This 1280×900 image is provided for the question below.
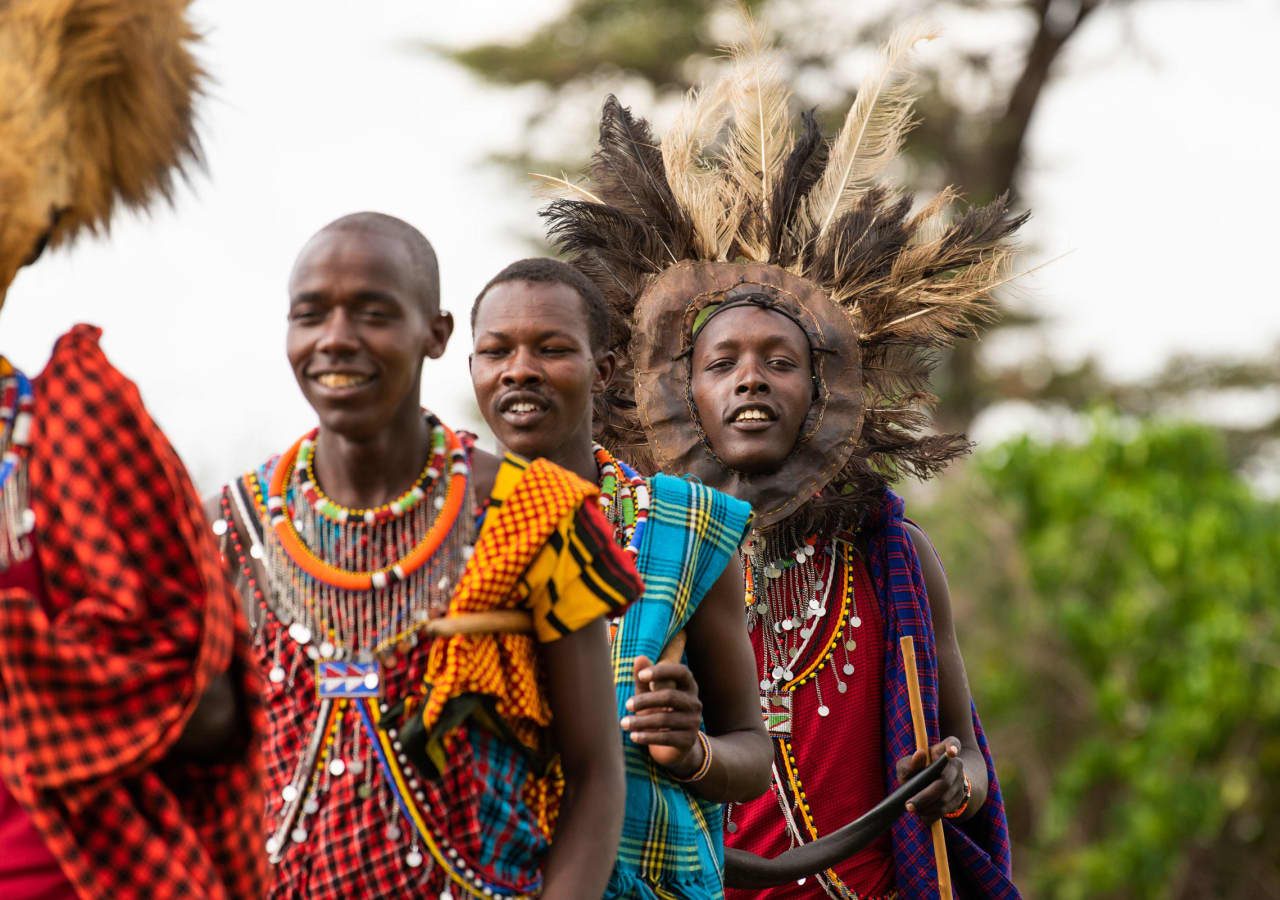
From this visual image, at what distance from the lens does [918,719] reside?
15.8 feet

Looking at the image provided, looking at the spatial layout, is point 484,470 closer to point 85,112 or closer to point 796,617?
point 85,112

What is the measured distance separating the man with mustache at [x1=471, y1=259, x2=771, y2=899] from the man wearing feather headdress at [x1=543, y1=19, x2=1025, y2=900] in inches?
28.9

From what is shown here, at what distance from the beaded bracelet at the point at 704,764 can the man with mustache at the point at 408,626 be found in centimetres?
57

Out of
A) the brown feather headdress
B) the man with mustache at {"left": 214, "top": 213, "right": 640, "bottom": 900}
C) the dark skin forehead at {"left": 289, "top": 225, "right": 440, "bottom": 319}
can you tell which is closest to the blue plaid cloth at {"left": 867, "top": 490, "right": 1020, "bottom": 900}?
the man with mustache at {"left": 214, "top": 213, "right": 640, "bottom": 900}

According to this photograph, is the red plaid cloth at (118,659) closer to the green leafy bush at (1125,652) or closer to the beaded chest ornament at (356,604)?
the beaded chest ornament at (356,604)

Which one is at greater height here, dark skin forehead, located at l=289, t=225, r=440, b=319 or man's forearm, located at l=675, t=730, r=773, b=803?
dark skin forehead, located at l=289, t=225, r=440, b=319

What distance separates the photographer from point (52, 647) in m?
2.48

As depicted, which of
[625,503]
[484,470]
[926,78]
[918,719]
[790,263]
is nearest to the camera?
[484,470]

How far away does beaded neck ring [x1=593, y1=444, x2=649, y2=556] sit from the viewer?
396cm

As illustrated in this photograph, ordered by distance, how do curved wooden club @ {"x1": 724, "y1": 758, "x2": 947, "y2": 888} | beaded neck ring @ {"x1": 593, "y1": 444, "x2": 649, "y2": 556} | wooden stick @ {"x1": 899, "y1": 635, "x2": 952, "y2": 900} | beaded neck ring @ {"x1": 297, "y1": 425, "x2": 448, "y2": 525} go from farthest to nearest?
wooden stick @ {"x1": 899, "y1": 635, "x2": 952, "y2": 900} → curved wooden club @ {"x1": 724, "y1": 758, "x2": 947, "y2": 888} → beaded neck ring @ {"x1": 593, "y1": 444, "x2": 649, "y2": 556} → beaded neck ring @ {"x1": 297, "y1": 425, "x2": 448, "y2": 525}

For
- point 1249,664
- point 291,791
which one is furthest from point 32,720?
point 1249,664

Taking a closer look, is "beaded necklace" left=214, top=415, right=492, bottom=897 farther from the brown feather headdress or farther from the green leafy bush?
the green leafy bush

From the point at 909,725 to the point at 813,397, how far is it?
914 mm

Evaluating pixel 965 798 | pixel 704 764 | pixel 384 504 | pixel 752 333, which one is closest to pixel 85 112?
pixel 384 504
